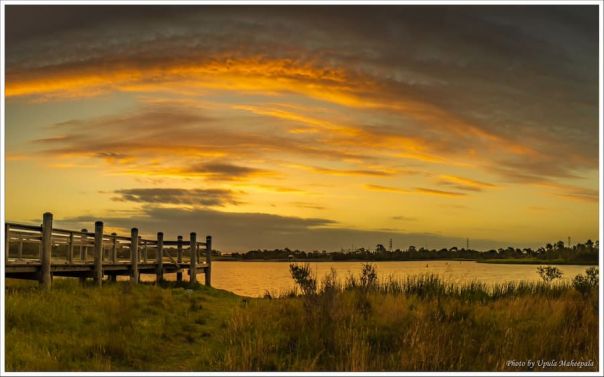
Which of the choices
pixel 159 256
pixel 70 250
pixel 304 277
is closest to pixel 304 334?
pixel 304 277

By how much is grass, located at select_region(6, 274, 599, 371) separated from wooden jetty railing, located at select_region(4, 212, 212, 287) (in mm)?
2879

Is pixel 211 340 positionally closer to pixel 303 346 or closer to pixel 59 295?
pixel 303 346

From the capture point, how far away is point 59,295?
1580 centimetres

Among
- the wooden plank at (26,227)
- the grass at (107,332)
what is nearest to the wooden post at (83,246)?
the wooden plank at (26,227)

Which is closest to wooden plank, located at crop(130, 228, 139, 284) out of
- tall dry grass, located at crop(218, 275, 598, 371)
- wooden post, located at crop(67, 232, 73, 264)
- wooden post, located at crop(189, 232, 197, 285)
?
wooden post, located at crop(67, 232, 73, 264)

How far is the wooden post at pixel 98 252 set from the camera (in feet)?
71.5

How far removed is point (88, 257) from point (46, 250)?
4894 mm

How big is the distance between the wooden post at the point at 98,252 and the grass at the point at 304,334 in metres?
5.94

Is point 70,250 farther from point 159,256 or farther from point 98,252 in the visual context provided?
point 159,256

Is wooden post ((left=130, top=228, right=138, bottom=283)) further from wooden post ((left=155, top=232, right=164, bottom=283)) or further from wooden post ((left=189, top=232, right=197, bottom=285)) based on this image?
wooden post ((left=189, top=232, right=197, bottom=285))

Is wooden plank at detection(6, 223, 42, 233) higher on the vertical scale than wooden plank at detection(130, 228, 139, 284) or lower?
higher

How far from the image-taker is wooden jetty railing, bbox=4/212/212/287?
18.1 metres

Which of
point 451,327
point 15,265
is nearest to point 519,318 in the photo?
point 451,327

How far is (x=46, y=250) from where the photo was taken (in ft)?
61.3
